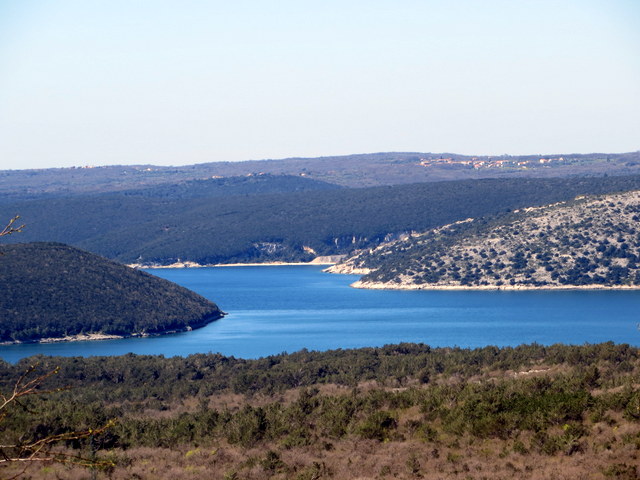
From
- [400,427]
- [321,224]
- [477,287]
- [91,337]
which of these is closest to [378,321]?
[91,337]

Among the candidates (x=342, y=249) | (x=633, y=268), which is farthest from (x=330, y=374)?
(x=342, y=249)

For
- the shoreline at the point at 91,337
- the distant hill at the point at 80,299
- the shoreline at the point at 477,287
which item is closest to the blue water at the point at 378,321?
the shoreline at the point at 91,337

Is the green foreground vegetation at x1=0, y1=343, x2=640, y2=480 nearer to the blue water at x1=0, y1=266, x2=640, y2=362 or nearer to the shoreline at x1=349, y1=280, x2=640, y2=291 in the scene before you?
the blue water at x1=0, y1=266, x2=640, y2=362

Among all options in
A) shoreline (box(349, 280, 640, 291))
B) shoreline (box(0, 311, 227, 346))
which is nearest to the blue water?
shoreline (box(0, 311, 227, 346))

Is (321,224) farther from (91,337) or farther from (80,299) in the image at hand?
(91,337)

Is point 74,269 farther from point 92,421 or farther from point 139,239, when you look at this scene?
point 139,239

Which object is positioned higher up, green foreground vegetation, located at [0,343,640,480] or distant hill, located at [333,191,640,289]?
green foreground vegetation, located at [0,343,640,480]
